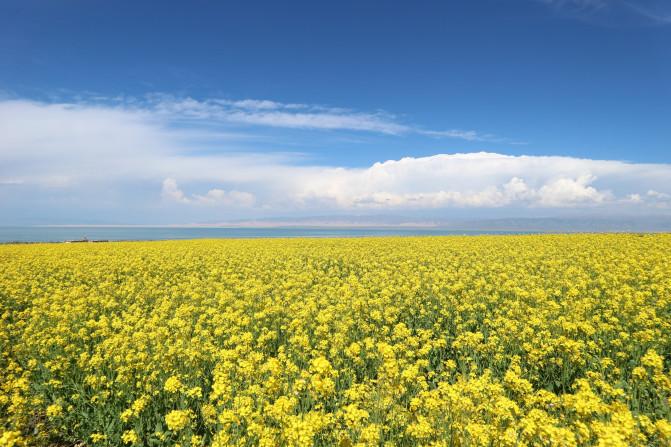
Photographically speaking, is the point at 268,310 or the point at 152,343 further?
the point at 268,310

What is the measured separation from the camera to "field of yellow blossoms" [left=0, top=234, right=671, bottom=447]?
502cm

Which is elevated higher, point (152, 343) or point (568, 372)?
point (152, 343)

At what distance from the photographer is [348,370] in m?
7.73

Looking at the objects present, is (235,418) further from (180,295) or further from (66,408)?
(180,295)

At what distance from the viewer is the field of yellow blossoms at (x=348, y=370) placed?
197 inches

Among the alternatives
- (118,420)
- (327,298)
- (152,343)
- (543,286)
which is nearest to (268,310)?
(327,298)

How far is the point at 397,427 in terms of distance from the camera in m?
5.52

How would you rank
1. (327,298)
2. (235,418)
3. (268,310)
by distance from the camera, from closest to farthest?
(235,418) → (268,310) → (327,298)

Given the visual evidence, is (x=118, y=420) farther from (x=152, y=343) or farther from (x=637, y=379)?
(x=637, y=379)

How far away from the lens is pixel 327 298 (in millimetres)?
12469

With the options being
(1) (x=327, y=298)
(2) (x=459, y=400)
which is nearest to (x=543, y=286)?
(1) (x=327, y=298)

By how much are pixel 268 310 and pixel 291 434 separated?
21.2ft

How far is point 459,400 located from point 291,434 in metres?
2.43

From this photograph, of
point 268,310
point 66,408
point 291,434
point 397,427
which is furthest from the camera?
point 268,310
